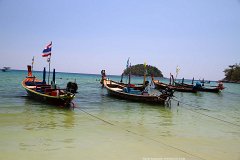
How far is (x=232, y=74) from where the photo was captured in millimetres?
146125

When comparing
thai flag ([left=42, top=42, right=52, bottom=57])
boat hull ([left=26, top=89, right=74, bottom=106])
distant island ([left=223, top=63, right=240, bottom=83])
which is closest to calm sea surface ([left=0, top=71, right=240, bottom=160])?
boat hull ([left=26, top=89, right=74, bottom=106])

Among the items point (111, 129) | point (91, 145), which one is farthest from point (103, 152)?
point (111, 129)

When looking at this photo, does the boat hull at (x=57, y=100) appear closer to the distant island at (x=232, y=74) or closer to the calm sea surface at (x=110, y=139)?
the calm sea surface at (x=110, y=139)

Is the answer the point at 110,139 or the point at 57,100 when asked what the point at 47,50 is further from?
the point at 110,139

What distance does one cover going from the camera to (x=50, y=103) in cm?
1994

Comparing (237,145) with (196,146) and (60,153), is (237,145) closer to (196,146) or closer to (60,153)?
(196,146)

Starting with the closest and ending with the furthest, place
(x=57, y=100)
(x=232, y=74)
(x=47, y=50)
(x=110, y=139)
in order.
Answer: (x=110, y=139)
(x=57, y=100)
(x=47, y=50)
(x=232, y=74)

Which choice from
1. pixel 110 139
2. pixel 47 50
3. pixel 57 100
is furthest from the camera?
pixel 47 50

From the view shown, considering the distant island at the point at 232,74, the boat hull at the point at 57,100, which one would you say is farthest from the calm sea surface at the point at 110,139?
the distant island at the point at 232,74

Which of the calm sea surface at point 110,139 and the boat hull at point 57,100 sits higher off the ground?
the boat hull at point 57,100

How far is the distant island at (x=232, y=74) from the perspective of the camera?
141750 mm

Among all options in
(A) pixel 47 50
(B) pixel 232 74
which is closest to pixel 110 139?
(A) pixel 47 50

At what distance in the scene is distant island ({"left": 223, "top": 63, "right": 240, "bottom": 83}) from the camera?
14175 centimetres

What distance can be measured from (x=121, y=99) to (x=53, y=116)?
501 inches
